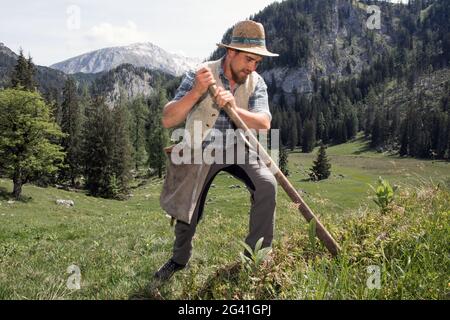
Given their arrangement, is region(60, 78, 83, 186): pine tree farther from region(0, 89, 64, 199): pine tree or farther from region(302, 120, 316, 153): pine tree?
region(302, 120, 316, 153): pine tree

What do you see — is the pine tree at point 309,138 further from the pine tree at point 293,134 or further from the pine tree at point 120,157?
the pine tree at point 120,157

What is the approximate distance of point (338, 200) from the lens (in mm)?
52781

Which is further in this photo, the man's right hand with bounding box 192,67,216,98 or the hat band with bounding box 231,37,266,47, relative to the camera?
the hat band with bounding box 231,37,266,47

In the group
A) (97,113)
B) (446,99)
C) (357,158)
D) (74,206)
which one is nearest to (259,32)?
(74,206)

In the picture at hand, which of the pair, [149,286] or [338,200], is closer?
[149,286]

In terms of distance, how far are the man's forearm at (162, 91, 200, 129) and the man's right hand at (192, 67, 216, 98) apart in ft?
0.22

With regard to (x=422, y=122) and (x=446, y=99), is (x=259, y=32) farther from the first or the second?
(x=446, y=99)

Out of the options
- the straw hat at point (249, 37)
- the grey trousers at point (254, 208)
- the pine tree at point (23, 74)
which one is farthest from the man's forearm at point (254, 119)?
the pine tree at point (23, 74)

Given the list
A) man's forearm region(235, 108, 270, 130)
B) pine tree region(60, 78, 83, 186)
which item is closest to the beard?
man's forearm region(235, 108, 270, 130)

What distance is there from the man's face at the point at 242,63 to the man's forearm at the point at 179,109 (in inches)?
34.6

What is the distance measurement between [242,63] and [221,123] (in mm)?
941

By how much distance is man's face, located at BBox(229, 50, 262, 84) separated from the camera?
586 cm
